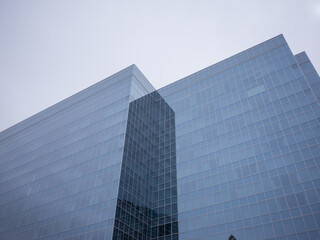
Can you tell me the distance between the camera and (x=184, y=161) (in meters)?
60.4

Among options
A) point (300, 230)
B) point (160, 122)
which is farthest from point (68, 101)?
point (300, 230)

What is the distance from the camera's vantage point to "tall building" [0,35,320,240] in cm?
4672

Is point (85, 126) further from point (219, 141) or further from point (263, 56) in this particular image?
point (263, 56)

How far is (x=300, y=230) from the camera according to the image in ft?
134

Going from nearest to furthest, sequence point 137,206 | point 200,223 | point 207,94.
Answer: point 200,223 < point 137,206 < point 207,94

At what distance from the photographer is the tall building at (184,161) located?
46719 millimetres

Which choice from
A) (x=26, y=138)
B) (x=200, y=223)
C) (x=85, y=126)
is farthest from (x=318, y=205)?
(x=26, y=138)

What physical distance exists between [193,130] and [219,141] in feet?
24.6

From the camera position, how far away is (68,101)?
83250 millimetres

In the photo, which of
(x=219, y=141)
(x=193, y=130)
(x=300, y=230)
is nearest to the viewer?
(x=300, y=230)

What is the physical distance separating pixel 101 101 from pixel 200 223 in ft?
125

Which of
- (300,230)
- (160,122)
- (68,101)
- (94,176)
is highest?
(68,101)

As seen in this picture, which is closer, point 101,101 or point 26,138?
point 101,101

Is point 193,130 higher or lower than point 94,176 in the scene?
higher
